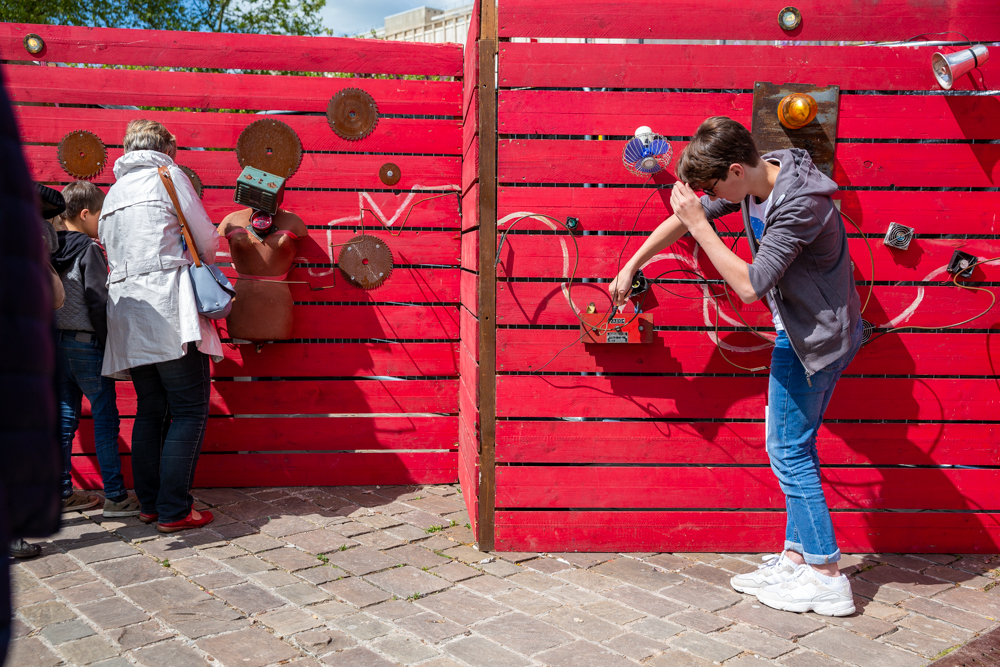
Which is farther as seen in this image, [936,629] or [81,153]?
[81,153]

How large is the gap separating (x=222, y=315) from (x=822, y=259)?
3063mm

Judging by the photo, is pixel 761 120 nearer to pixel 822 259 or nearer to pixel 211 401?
pixel 822 259

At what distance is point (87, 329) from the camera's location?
4.16 meters

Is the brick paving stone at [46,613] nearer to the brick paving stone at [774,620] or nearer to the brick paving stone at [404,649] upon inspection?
the brick paving stone at [404,649]

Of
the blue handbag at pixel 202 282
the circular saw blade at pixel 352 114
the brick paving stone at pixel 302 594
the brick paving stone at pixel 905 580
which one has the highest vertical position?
the circular saw blade at pixel 352 114

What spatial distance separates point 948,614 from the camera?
3143 millimetres

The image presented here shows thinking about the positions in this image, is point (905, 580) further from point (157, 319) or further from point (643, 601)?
point (157, 319)

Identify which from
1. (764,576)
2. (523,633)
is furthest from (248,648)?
(764,576)

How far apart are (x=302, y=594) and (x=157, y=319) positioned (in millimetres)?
1691

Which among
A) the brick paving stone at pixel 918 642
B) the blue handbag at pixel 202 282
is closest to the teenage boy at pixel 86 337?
the blue handbag at pixel 202 282

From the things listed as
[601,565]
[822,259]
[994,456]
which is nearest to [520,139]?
[822,259]

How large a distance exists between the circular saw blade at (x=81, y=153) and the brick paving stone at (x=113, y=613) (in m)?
2.78

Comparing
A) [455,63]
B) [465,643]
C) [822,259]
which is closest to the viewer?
[465,643]

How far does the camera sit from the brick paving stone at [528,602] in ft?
10.3
